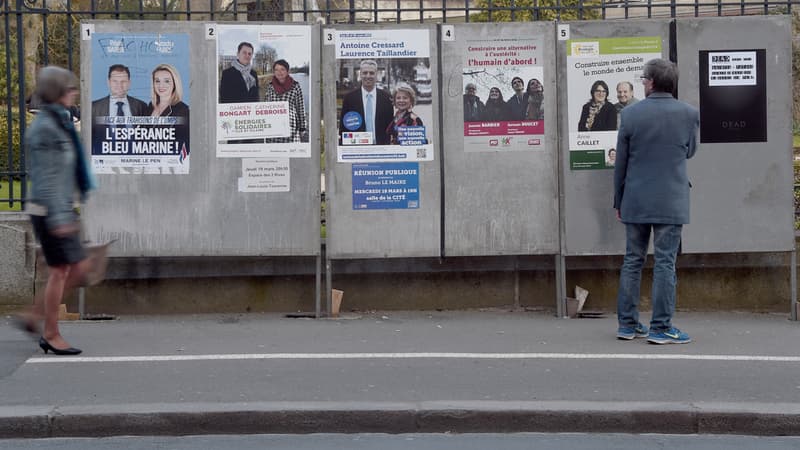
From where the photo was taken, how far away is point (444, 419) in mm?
5555

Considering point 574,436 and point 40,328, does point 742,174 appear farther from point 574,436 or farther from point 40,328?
point 40,328

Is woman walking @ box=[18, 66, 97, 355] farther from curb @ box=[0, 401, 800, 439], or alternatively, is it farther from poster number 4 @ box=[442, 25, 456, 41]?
poster number 4 @ box=[442, 25, 456, 41]

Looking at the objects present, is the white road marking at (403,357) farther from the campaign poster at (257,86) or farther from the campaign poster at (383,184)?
the campaign poster at (257,86)

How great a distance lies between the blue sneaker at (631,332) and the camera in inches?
292

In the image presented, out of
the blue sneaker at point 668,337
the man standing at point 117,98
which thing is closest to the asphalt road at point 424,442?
the blue sneaker at point 668,337

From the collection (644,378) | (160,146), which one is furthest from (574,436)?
(160,146)

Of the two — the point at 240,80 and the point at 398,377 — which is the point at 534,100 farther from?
the point at 398,377

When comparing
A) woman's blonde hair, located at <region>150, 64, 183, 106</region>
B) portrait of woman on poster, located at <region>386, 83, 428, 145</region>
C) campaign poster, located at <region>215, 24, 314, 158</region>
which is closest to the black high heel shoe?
campaign poster, located at <region>215, 24, 314, 158</region>

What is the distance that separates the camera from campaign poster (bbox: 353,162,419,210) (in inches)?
318

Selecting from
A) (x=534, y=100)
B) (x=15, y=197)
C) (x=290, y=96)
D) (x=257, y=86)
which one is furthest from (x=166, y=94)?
(x=534, y=100)

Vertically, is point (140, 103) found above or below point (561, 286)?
above

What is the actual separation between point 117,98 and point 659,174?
3838 mm

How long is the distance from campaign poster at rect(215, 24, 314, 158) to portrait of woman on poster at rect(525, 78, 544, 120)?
1.61 metres

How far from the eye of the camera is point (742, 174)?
26.7 feet
